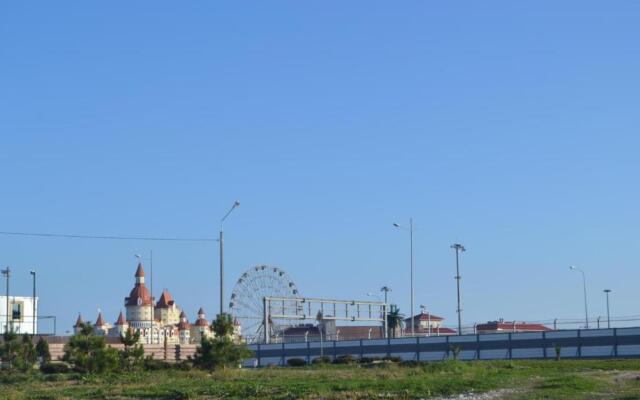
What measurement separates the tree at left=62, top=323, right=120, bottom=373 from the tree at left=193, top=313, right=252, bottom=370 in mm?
4612

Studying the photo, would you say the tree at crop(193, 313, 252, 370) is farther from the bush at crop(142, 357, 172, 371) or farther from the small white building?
the small white building

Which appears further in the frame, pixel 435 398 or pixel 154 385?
pixel 154 385

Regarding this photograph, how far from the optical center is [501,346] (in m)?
68.4

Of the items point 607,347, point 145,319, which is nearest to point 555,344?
point 607,347

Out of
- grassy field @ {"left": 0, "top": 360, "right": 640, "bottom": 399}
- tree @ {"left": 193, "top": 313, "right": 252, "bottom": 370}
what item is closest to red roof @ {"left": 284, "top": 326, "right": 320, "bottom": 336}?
tree @ {"left": 193, "top": 313, "right": 252, "bottom": 370}

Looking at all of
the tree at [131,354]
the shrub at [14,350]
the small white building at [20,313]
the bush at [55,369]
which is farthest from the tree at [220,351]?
the small white building at [20,313]

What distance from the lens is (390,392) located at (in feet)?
103

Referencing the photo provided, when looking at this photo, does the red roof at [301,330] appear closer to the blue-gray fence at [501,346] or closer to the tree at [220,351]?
the blue-gray fence at [501,346]

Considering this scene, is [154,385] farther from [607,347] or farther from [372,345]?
[372,345]

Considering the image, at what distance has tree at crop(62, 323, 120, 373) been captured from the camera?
164ft

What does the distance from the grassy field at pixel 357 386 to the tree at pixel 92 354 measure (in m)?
3.66

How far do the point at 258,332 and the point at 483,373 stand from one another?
73.8 m

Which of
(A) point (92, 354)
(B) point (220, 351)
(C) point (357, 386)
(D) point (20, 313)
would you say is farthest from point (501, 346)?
(D) point (20, 313)

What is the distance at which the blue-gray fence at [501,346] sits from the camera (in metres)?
63.7
